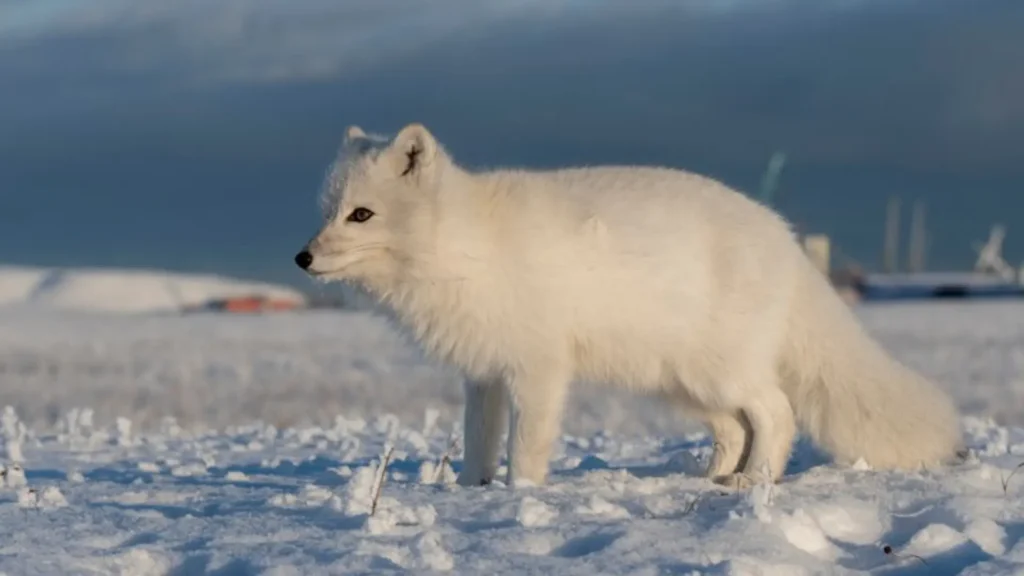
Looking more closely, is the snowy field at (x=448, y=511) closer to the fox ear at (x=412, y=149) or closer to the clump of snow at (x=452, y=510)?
the clump of snow at (x=452, y=510)

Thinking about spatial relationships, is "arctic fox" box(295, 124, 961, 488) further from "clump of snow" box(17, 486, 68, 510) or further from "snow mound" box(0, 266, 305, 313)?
"snow mound" box(0, 266, 305, 313)

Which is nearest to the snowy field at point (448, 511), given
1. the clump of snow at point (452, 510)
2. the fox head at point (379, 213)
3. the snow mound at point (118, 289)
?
the clump of snow at point (452, 510)

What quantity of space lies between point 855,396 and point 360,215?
196 cm

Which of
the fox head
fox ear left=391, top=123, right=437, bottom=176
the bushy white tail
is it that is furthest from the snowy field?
fox ear left=391, top=123, right=437, bottom=176

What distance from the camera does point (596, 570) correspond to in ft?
10.9

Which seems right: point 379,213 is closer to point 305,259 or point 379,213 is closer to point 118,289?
point 305,259

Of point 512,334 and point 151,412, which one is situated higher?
point 512,334

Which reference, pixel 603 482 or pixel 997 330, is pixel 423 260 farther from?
pixel 997 330

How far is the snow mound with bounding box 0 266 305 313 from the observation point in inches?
1943

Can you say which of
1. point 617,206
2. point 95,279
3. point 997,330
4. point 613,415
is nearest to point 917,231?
point 95,279

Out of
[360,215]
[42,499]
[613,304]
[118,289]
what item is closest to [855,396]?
[613,304]

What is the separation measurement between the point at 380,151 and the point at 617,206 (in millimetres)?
878

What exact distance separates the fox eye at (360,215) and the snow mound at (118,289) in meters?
43.3

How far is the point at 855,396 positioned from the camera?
A: 5.08m
